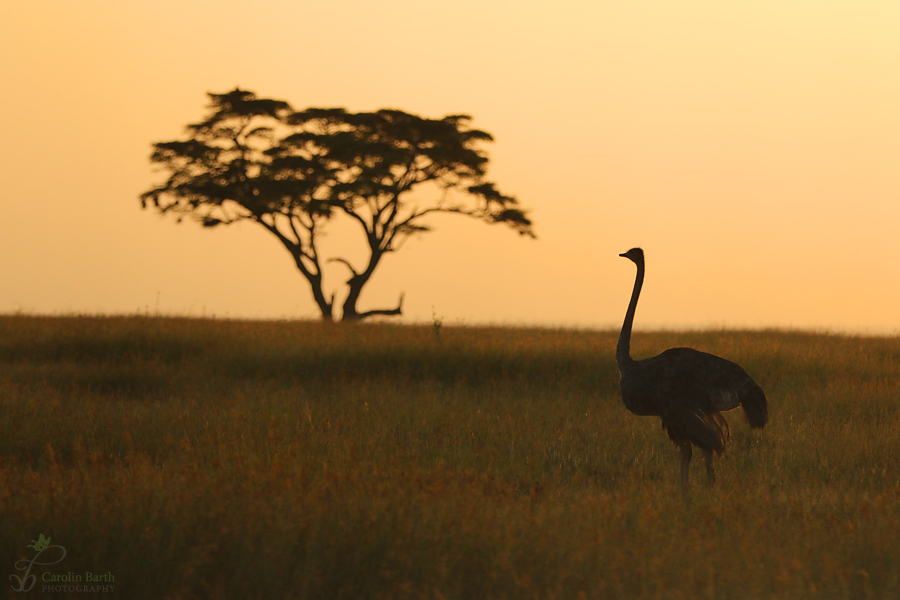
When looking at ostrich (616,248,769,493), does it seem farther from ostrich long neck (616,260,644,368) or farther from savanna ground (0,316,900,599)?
savanna ground (0,316,900,599)

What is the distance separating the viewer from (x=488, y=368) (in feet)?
45.5

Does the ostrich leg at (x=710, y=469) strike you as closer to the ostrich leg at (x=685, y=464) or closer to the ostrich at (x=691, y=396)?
the ostrich at (x=691, y=396)

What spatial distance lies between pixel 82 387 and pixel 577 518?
33.2 ft

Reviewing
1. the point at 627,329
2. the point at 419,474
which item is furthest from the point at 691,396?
the point at 419,474

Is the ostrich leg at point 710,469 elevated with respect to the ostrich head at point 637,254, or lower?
lower

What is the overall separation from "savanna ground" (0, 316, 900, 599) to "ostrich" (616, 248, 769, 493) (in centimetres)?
Answer: 51

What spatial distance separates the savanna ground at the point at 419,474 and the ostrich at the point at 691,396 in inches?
20.1

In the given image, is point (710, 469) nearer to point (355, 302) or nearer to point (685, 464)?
point (685, 464)

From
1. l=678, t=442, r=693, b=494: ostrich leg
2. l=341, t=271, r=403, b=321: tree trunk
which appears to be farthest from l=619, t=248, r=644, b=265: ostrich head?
l=341, t=271, r=403, b=321: tree trunk

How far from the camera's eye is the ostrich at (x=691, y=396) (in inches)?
278

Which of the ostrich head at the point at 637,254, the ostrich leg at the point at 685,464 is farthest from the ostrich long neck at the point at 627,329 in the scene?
the ostrich leg at the point at 685,464

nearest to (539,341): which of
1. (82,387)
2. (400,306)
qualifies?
(82,387)

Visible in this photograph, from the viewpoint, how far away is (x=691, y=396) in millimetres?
7125

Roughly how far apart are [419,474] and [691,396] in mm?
2800
